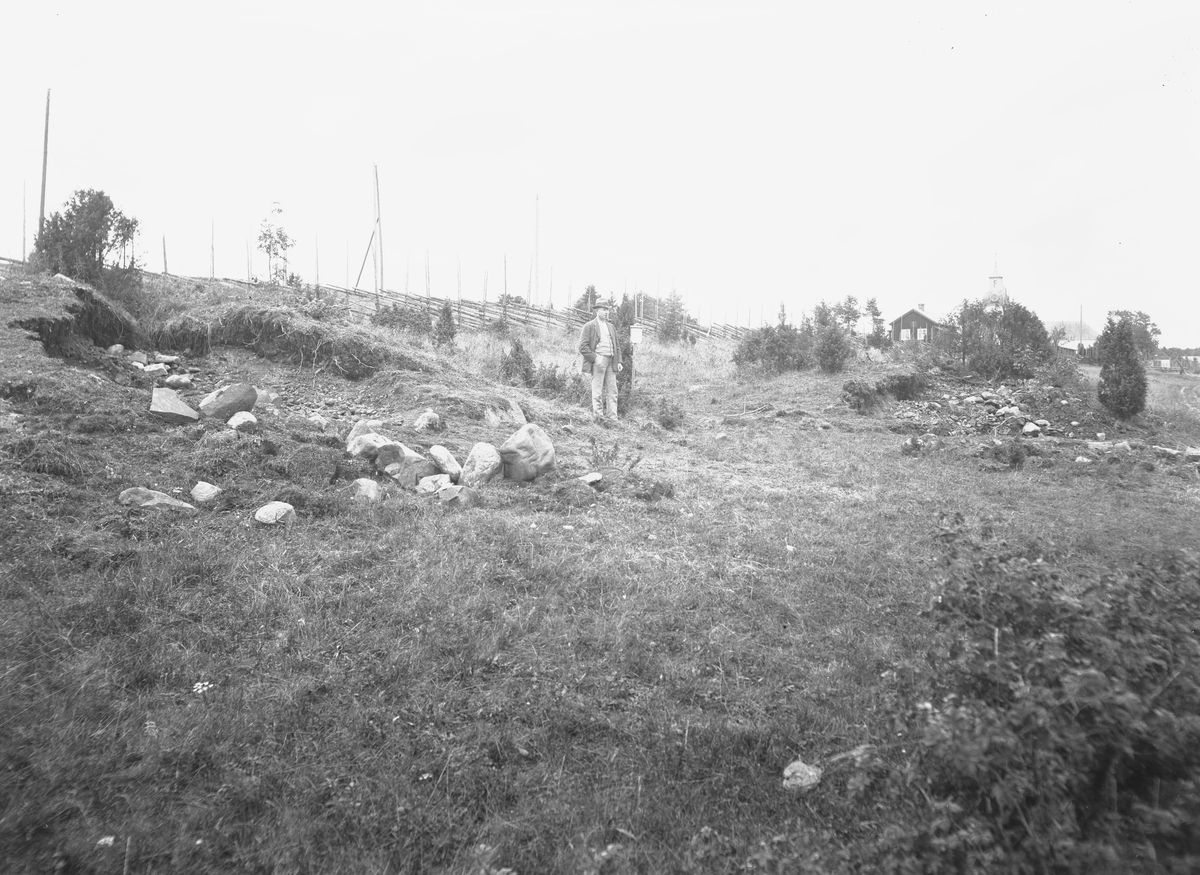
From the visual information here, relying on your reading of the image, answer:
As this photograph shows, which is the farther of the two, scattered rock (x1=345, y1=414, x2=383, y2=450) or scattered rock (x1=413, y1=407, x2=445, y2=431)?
scattered rock (x1=413, y1=407, x2=445, y2=431)

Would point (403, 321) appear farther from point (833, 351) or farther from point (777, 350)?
point (833, 351)

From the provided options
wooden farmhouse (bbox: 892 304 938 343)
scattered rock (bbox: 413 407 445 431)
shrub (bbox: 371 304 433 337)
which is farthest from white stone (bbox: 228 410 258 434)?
wooden farmhouse (bbox: 892 304 938 343)

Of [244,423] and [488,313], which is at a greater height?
[488,313]

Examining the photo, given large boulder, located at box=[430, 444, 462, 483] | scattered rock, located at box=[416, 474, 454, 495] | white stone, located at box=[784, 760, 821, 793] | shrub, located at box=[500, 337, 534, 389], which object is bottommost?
white stone, located at box=[784, 760, 821, 793]

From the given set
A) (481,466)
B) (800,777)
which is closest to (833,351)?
(481,466)

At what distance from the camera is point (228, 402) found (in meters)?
6.90

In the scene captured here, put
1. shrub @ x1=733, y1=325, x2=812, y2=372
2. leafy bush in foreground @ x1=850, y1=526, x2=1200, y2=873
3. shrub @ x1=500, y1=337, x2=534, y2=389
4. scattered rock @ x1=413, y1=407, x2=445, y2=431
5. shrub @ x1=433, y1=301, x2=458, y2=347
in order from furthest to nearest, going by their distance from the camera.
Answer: shrub @ x1=733, y1=325, x2=812, y2=372 → shrub @ x1=433, y1=301, x2=458, y2=347 → shrub @ x1=500, y1=337, x2=534, y2=389 → scattered rock @ x1=413, y1=407, x2=445, y2=431 → leafy bush in foreground @ x1=850, y1=526, x2=1200, y2=873

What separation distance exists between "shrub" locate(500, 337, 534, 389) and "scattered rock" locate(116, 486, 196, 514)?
28.0 feet

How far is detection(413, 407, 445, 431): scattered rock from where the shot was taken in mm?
8000

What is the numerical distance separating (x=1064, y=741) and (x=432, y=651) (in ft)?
8.33

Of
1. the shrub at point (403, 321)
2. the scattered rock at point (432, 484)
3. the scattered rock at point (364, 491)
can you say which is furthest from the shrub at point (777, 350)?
the scattered rock at point (364, 491)

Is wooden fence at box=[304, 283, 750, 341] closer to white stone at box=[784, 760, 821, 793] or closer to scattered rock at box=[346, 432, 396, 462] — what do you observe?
scattered rock at box=[346, 432, 396, 462]

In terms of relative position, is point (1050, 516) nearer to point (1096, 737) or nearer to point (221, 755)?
point (1096, 737)

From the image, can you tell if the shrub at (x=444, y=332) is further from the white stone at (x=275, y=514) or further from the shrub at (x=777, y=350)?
the white stone at (x=275, y=514)
